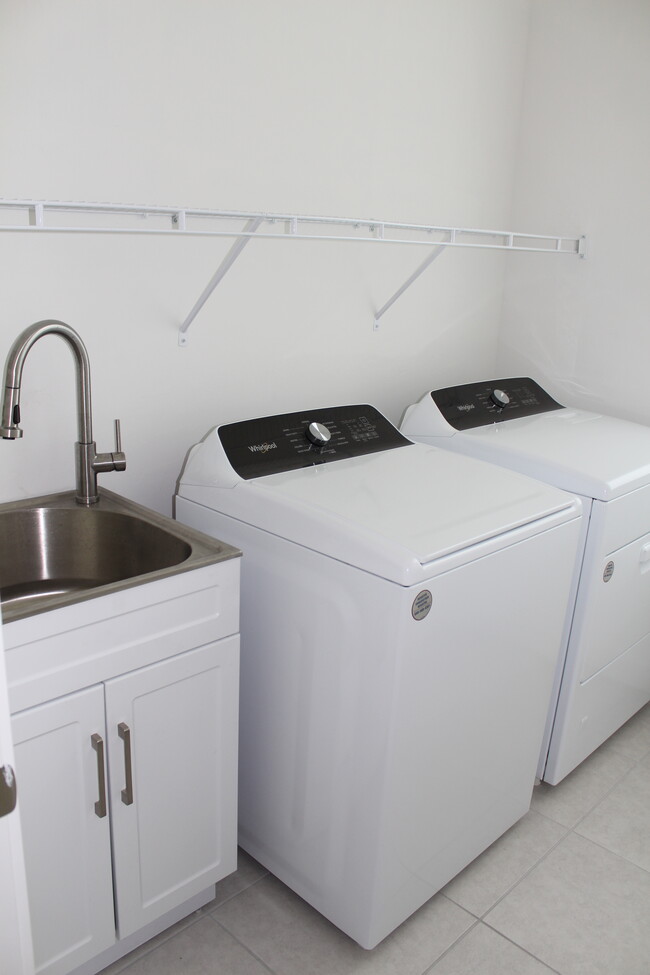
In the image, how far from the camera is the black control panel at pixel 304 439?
75.6 inches

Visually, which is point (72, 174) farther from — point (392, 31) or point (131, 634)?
point (392, 31)

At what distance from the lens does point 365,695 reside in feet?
5.28

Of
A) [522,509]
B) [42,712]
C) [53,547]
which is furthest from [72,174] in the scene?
[522,509]

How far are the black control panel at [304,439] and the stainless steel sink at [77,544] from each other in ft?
0.86

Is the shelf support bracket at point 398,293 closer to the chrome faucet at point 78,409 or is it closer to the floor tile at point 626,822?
the chrome faucet at point 78,409

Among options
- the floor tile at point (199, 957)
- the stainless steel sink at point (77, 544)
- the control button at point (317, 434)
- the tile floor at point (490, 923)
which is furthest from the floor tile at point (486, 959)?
the control button at point (317, 434)

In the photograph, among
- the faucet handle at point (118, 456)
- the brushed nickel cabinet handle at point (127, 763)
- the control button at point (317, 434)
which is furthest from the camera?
the control button at point (317, 434)

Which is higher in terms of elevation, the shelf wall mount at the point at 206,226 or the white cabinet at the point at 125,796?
the shelf wall mount at the point at 206,226

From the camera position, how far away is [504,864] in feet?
6.75

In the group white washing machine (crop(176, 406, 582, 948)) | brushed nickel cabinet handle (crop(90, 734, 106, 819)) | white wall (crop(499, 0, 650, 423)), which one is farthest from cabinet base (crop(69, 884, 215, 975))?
white wall (crop(499, 0, 650, 423))

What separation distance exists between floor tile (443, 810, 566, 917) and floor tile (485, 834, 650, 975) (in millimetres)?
26

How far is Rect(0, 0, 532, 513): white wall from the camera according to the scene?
5.55 feet

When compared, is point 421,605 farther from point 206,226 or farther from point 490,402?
point 490,402

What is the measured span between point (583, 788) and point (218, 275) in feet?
5.90
